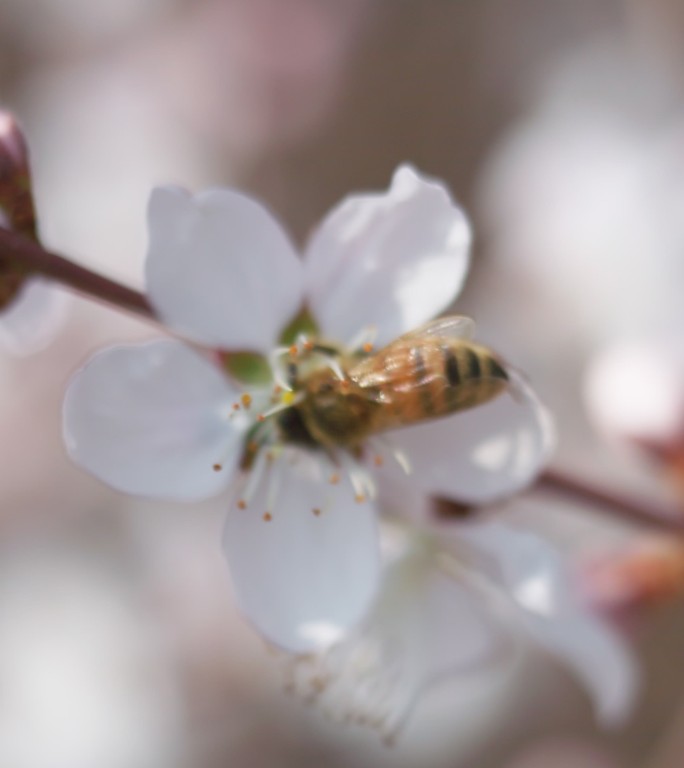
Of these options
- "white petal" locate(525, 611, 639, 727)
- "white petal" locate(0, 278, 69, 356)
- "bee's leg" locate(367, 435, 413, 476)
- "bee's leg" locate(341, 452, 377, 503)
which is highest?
"white petal" locate(0, 278, 69, 356)

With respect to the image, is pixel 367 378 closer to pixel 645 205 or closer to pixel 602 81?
pixel 645 205

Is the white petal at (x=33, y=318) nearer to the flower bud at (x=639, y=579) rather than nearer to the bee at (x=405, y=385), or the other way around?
the bee at (x=405, y=385)

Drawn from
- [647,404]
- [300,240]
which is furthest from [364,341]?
[300,240]

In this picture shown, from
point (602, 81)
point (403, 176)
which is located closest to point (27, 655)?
point (602, 81)

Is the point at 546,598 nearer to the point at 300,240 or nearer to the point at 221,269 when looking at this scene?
the point at 221,269

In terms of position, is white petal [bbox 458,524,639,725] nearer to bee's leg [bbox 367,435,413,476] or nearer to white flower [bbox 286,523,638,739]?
white flower [bbox 286,523,638,739]

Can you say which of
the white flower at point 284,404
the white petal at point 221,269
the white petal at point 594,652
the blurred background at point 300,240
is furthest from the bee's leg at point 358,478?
the blurred background at point 300,240

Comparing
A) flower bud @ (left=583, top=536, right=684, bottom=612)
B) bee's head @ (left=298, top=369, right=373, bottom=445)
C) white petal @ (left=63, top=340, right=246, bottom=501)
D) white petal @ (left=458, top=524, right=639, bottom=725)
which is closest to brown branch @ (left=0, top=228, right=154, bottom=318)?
white petal @ (left=63, top=340, right=246, bottom=501)
